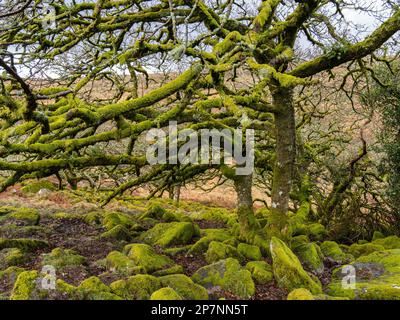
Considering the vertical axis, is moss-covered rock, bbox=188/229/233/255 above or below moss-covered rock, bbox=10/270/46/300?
above

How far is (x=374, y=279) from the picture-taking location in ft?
22.8

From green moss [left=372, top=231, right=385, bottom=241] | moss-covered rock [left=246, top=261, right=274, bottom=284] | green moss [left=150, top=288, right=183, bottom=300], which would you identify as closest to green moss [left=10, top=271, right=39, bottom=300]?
green moss [left=150, top=288, right=183, bottom=300]

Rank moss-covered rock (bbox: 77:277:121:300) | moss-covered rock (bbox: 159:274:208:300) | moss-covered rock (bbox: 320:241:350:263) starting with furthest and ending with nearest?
1. moss-covered rock (bbox: 320:241:350:263)
2. moss-covered rock (bbox: 159:274:208:300)
3. moss-covered rock (bbox: 77:277:121:300)

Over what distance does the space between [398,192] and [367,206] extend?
1105 millimetres

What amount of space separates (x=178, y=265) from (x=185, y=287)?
3.46ft

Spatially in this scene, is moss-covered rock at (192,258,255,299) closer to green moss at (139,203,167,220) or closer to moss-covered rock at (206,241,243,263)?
moss-covered rock at (206,241,243,263)

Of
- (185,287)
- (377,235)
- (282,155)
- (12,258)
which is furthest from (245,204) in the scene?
(12,258)

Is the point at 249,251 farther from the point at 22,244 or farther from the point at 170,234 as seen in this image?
the point at 22,244

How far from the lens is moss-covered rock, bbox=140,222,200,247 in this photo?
888cm

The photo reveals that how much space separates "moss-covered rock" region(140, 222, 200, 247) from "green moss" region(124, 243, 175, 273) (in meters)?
1.17

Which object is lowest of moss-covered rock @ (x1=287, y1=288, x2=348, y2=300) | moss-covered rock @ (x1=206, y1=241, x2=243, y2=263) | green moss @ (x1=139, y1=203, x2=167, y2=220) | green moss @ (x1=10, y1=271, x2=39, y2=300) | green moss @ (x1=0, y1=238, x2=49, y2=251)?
moss-covered rock @ (x1=287, y1=288, x2=348, y2=300)

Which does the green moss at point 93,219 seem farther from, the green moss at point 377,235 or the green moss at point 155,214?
the green moss at point 377,235
